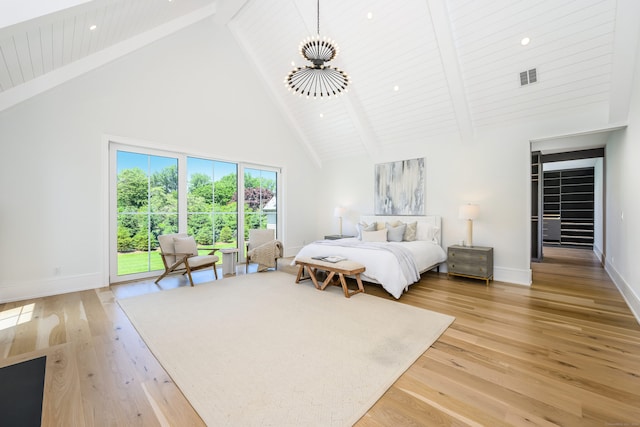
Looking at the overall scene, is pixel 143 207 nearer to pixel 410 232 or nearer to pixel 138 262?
pixel 138 262

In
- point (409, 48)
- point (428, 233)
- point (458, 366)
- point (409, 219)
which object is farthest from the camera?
point (409, 219)

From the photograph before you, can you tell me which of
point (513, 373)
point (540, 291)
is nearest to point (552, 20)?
point (540, 291)

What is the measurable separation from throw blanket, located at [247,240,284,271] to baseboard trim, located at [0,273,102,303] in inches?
92.2

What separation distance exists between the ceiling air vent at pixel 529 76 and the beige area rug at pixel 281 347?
3622mm

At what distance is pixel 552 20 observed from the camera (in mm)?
3307

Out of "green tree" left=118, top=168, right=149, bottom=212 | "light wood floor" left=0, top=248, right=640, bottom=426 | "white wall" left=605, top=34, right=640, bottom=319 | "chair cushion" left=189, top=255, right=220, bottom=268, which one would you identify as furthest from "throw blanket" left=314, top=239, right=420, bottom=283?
"green tree" left=118, top=168, right=149, bottom=212

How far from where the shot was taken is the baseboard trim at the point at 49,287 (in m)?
3.51

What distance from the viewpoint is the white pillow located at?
5.27 m

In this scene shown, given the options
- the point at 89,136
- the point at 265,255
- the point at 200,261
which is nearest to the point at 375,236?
the point at 265,255

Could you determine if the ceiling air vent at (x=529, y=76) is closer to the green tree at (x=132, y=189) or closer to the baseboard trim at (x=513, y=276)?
the baseboard trim at (x=513, y=276)

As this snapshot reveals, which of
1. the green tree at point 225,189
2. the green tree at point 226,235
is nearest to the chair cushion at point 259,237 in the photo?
the green tree at point 226,235

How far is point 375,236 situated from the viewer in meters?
5.25

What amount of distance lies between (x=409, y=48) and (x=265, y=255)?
4.31 meters

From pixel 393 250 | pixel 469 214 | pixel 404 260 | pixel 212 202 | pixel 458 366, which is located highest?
pixel 212 202
